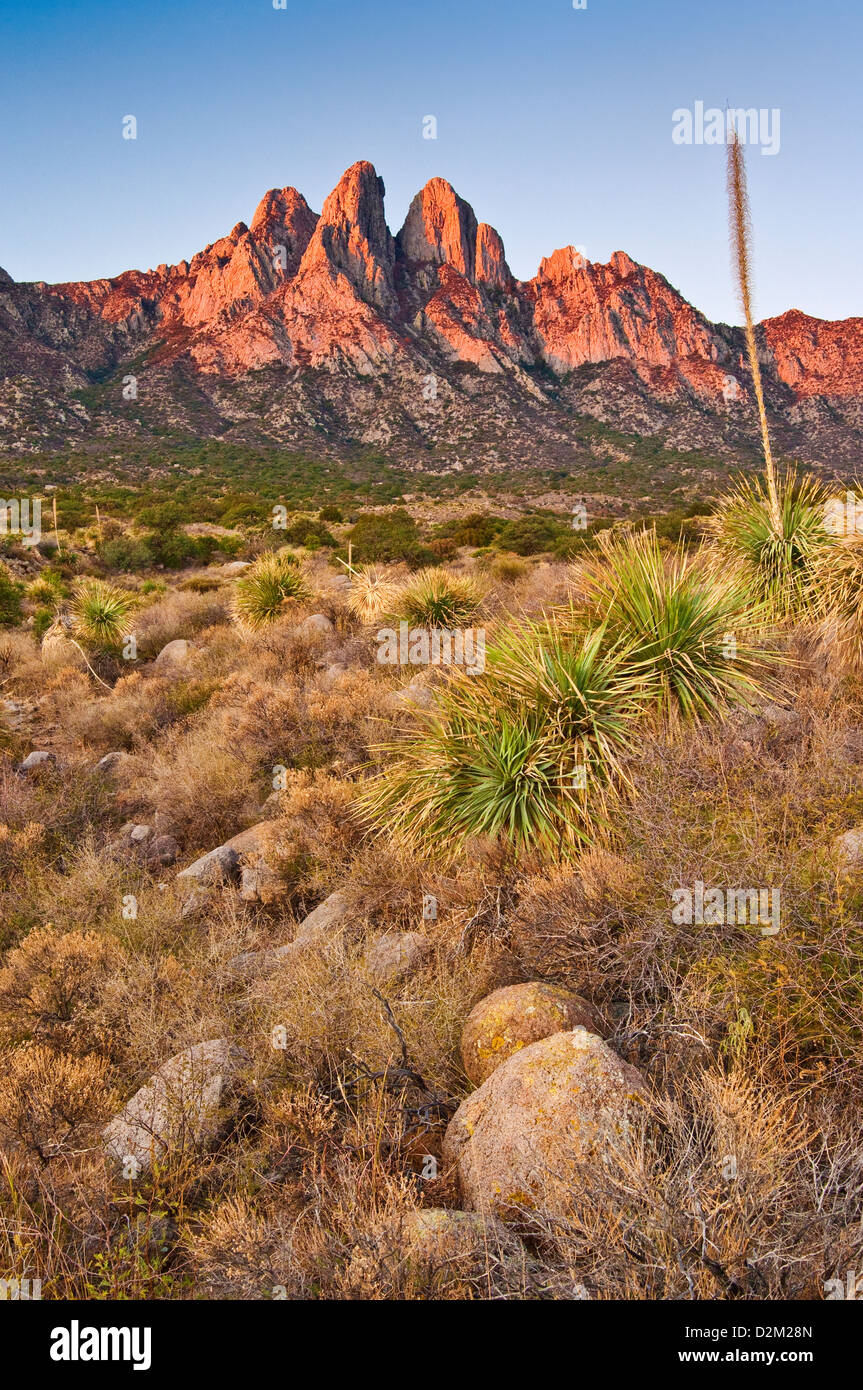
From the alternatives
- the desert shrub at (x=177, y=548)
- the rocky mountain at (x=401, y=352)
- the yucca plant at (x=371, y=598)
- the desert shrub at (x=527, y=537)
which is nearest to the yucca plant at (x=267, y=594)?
the yucca plant at (x=371, y=598)

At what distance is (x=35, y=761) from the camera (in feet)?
28.5

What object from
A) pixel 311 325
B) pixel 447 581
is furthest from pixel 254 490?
pixel 311 325

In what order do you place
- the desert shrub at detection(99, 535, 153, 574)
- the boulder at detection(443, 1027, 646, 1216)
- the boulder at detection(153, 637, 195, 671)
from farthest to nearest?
the desert shrub at detection(99, 535, 153, 574) → the boulder at detection(153, 637, 195, 671) → the boulder at detection(443, 1027, 646, 1216)

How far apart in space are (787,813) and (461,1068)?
206cm

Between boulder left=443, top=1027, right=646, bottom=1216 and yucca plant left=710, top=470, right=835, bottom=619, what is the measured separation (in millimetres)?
5260

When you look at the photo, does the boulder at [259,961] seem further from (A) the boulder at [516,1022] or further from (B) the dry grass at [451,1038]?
(A) the boulder at [516,1022]

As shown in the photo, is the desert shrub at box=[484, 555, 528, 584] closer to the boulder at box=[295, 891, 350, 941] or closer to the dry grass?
the dry grass

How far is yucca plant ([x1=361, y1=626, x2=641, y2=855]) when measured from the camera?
4.32m

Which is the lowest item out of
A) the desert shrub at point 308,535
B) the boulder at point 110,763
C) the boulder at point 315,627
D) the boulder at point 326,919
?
the boulder at point 326,919

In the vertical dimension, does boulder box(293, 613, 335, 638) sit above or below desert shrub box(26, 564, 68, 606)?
below

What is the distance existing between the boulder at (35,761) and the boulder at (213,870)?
3691 millimetres

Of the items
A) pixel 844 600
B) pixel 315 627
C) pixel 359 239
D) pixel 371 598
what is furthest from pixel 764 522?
pixel 359 239

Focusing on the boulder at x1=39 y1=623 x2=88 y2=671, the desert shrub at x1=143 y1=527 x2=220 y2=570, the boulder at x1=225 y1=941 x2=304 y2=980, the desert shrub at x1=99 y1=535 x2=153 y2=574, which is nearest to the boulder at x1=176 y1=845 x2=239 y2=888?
the boulder at x1=225 y1=941 x2=304 y2=980

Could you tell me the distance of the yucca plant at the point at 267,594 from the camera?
12562 millimetres
